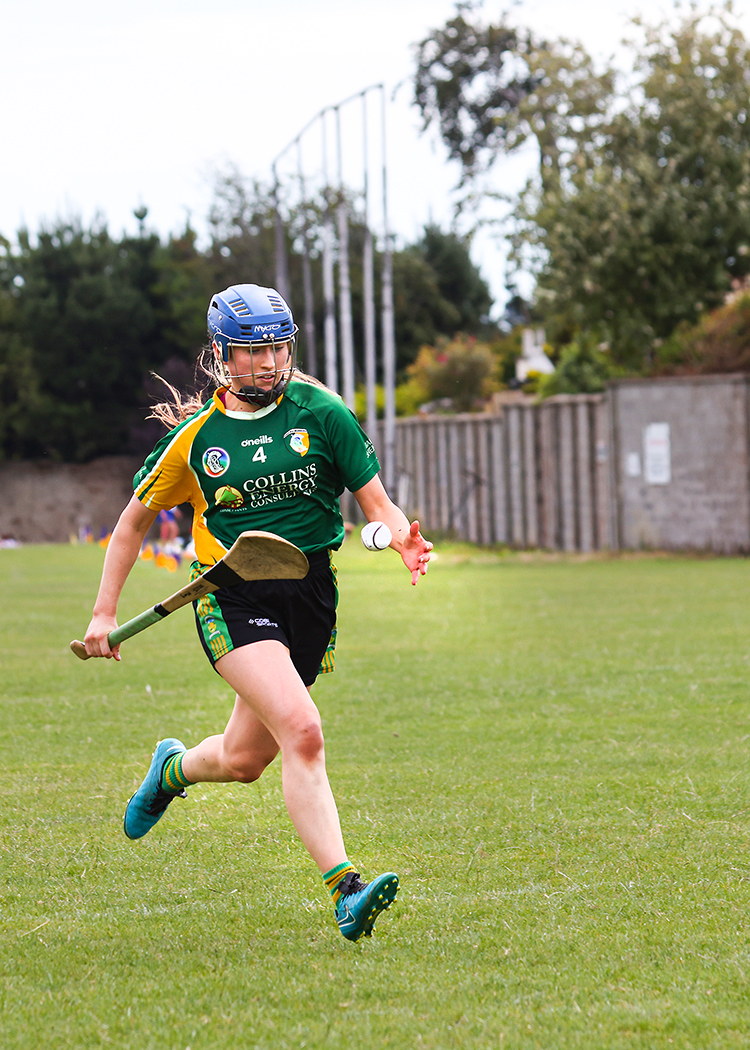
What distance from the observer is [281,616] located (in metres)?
4.72

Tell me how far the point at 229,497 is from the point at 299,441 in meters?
0.30

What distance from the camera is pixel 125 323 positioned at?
50219mm

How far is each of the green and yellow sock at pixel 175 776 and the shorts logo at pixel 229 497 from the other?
1050 millimetres

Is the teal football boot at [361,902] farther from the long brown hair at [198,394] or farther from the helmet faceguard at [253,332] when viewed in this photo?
the long brown hair at [198,394]

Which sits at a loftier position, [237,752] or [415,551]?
[415,551]

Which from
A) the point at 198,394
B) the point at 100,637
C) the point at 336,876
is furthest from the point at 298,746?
the point at 198,394

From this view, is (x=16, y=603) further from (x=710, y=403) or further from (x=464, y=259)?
(x=464, y=259)

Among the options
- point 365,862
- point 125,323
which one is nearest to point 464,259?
point 125,323

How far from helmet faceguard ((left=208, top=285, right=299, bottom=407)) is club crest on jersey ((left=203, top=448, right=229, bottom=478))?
0.66 ft

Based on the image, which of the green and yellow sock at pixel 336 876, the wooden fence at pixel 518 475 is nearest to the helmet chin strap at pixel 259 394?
the green and yellow sock at pixel 336 876

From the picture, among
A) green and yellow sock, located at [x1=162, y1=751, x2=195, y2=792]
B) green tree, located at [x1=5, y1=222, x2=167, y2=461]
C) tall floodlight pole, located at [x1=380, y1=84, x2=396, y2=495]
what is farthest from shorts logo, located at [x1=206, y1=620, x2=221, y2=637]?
green tree, located at [x1=5, y1=222, x2=167, y2=461]

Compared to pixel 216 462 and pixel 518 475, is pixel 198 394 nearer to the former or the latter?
pixel 216 462

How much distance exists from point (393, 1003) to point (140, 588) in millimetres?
14592

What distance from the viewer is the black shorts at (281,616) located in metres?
4.63
